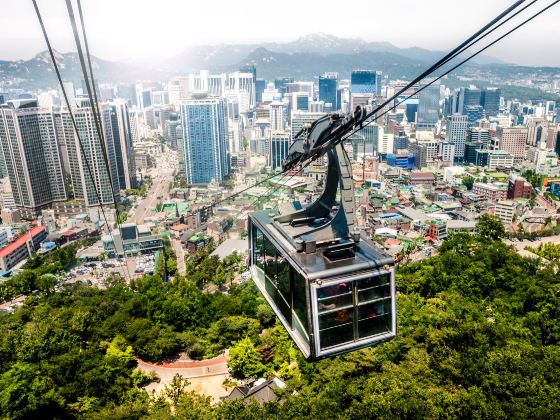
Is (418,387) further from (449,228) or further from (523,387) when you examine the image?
(449,228)

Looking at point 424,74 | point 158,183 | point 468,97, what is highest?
point 424,74

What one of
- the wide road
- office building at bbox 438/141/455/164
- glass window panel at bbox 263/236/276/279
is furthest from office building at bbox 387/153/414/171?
glass window panel at bbox 263/236/276/279

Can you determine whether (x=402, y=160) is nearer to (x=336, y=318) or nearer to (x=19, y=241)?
(x=19, y=241)

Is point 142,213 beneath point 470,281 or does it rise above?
beneath

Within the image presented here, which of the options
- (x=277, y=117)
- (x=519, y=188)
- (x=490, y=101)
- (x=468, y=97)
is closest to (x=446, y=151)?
(x=519, y=188)

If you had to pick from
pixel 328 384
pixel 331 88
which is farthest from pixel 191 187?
pixel 331 88

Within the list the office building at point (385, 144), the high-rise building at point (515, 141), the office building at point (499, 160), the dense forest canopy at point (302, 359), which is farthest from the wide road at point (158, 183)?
the high-rise building at point (515, 141)

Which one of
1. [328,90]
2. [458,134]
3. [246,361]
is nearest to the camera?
[246,361]
